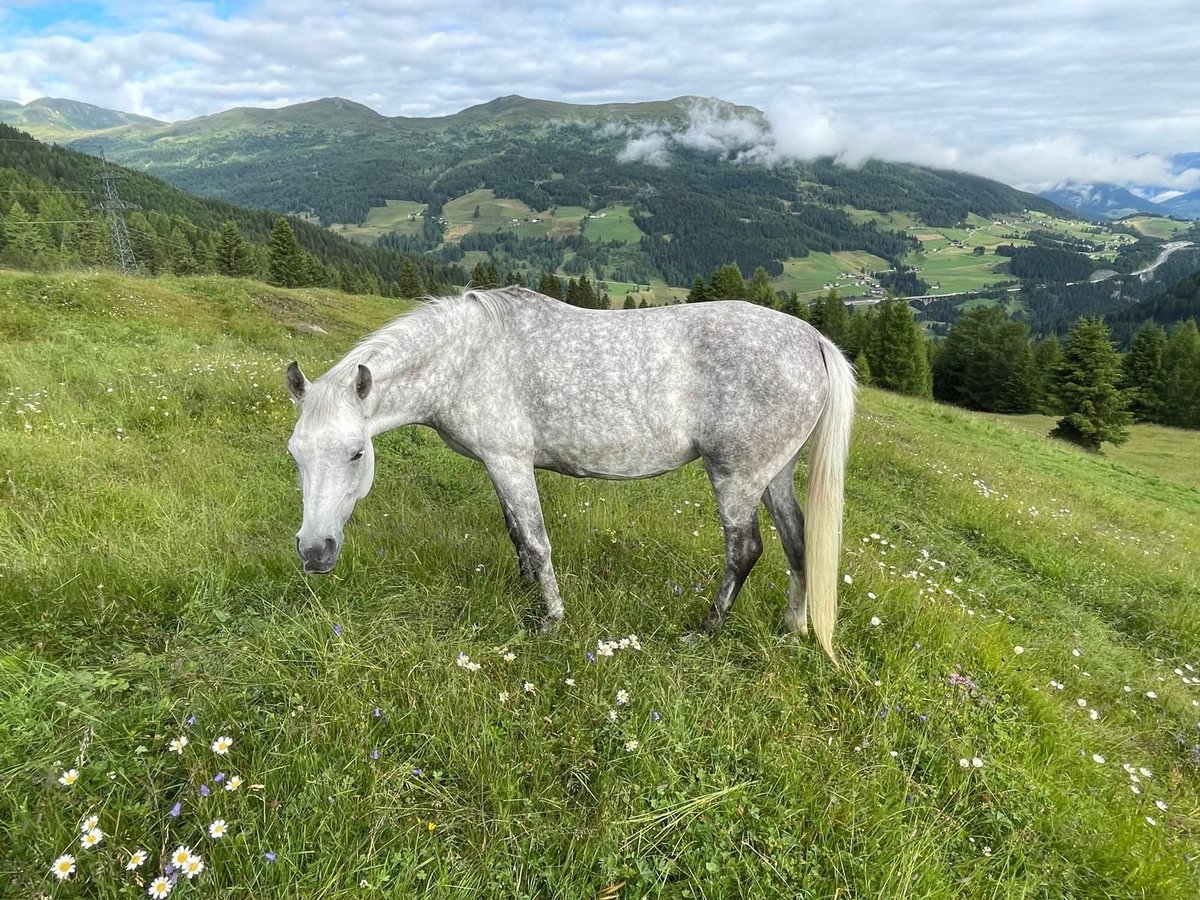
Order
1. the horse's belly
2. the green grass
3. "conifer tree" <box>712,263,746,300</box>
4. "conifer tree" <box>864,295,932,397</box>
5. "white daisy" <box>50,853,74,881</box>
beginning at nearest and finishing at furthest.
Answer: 1. "white daisy" <box>50,853,74,881</box>
2. the horse's belly
3. the green grass
4. "conifer tree" <box>712,263,746,300</box>
5. "conifer tree" <box>864,295,932,397</box>

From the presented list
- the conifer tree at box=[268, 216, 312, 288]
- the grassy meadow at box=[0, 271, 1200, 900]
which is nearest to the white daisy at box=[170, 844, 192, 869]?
the grassy meadow at box=[0, 271, 1200, 900]

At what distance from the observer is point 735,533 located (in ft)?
14.6

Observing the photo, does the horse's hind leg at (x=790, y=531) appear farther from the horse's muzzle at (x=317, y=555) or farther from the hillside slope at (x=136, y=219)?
the hillside slope at (x=136, y=219)

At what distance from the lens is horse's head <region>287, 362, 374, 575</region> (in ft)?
11.4

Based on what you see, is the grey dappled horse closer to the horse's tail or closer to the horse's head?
the horse's tail

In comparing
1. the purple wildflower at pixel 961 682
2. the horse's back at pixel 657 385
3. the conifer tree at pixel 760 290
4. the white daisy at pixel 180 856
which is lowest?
the conifer tree at pixel 760 290

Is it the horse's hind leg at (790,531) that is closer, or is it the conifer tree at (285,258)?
the horse's hind leg at (790,531)

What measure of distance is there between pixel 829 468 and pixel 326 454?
352 cm

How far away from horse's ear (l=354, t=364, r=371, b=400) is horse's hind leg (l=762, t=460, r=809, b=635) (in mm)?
3113

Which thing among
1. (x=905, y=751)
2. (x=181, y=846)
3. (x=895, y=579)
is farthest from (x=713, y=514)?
(x=181, y=846)

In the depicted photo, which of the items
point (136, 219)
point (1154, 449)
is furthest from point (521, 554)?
point (136, 219)

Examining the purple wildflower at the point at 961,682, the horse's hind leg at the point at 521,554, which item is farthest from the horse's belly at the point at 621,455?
the purple wildflower at the point at 961,682

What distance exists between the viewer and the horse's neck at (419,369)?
159 inches

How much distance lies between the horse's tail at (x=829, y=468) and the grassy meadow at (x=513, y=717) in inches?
24.1
